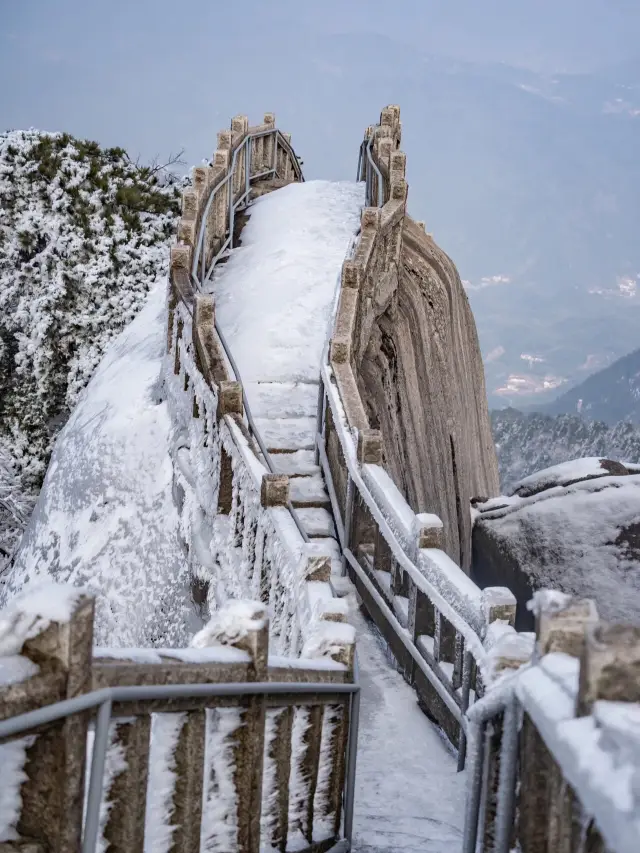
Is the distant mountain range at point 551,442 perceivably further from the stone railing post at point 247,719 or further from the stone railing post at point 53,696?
the stone railing post at point 53,696

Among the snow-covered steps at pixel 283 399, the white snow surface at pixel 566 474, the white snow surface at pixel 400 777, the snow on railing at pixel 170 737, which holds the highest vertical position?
the snow-covered steps at pixel 283 399

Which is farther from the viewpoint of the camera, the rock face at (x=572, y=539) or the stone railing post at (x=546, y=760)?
the rock face at (x=572, y=539)

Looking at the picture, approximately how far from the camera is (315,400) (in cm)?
1030

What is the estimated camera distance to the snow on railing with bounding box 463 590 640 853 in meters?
1.94

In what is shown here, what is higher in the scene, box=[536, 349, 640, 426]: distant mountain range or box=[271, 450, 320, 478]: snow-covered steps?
box=[536, 349, 640, 426]: distant mountain range

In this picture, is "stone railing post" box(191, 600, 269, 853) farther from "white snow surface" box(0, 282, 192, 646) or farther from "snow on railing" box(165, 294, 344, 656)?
"white snow surface" box(0, 282, 192, 646)

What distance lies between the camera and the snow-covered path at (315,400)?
4914 millimetres

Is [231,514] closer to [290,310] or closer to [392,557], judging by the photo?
[392,557]

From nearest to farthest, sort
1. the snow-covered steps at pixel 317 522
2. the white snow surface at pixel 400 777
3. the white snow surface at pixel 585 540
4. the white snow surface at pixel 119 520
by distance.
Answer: the white snow surface at pixel 400 777 → the snow-covered steps at pixel 317 522 → the white snow surface at pixel 119 520 → the white snow surface at pixel 585 540

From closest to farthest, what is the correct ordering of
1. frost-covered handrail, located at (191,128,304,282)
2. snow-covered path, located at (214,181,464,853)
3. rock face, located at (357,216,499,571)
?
snow-covered path, located at (214,181,464,853), rock face, located at (357,216,499,571), frost-covered handrail, located at (191,128,304,282)

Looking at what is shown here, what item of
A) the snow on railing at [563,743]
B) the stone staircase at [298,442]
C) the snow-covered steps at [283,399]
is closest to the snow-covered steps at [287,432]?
the stone staircase at [298,442]

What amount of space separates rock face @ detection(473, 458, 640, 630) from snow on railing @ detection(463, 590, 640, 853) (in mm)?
7436

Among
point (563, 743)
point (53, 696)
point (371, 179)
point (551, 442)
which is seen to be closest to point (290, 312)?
point (371, 179)

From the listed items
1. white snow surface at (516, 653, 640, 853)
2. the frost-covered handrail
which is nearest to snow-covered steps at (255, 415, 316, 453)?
the frost-covered handrail
